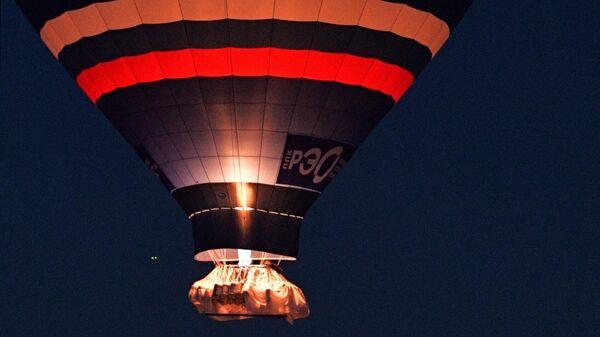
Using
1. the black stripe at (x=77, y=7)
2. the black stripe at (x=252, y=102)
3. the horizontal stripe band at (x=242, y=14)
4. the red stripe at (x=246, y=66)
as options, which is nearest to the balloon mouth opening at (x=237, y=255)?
the black stripe at (x=252, y=102)

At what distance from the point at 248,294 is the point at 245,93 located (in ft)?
5.51

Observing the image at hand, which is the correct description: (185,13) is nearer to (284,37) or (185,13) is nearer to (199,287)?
(284,37)

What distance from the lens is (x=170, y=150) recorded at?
20.8 meters

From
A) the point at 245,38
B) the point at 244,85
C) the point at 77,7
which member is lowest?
the point at 244,85

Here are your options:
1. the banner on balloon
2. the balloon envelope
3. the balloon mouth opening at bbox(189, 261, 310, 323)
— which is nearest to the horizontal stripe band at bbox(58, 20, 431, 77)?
the balloon envelope

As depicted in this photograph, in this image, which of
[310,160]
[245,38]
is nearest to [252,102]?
[245,38]

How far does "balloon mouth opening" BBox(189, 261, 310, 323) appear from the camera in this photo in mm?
20641

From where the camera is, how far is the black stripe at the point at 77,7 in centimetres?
2056

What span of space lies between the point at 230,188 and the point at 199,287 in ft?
2.95

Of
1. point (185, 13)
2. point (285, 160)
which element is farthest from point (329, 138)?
point (185, 13)

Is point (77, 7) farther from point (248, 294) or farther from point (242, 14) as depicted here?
point (248, 294)

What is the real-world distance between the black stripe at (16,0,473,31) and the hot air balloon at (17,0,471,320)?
0.02 m

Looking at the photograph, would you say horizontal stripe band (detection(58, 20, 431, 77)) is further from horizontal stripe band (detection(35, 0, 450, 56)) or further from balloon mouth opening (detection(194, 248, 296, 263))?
balloon mouth opening (detection(194, 248, 296, 263))

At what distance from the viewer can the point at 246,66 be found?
20.4m
